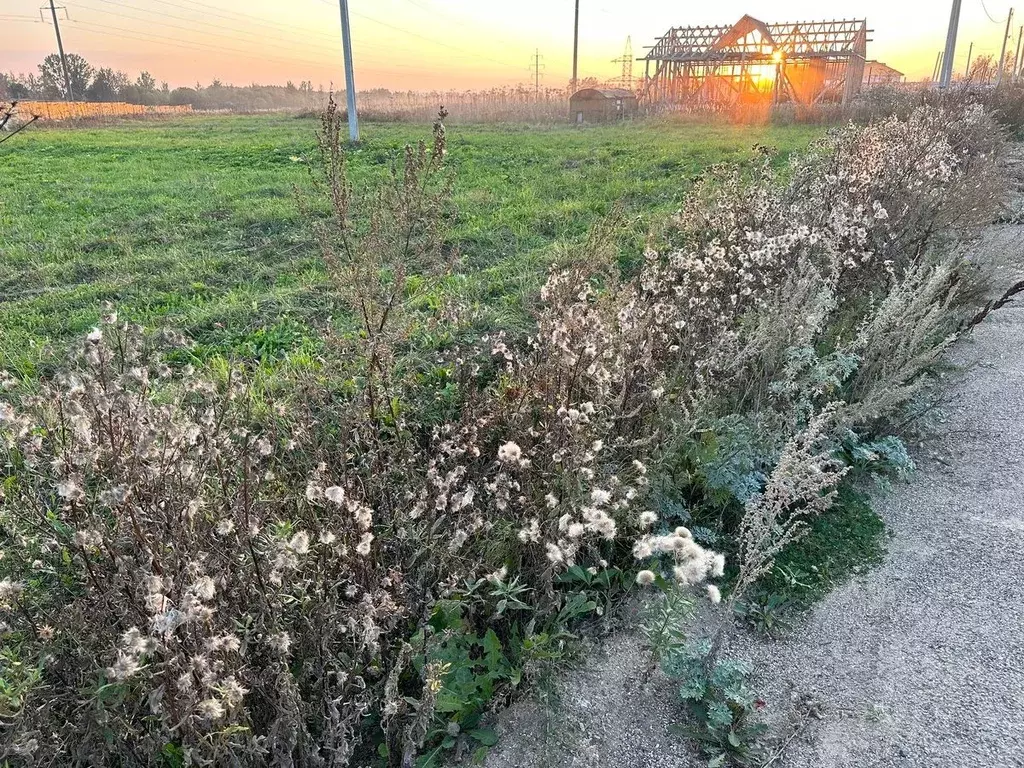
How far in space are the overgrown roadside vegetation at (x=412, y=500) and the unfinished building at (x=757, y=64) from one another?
31.3 m

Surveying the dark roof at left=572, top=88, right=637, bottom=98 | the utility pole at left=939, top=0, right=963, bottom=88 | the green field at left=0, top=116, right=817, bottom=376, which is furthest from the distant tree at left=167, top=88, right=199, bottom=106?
the utility pole at left=939, top=0, right=963, bottom=88

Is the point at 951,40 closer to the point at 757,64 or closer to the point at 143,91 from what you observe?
the point at 757,64

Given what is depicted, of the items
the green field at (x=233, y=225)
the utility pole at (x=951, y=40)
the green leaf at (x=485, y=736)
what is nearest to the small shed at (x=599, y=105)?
the utility pole at (x=951, y=40)

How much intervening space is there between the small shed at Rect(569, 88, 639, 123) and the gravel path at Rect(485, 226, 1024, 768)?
32166 millimetres

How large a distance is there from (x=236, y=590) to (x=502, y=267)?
5.32 m

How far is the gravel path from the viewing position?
218cm

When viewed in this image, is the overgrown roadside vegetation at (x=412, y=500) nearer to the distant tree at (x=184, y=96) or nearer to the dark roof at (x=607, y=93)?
the dark roof at (x=607, y=93)

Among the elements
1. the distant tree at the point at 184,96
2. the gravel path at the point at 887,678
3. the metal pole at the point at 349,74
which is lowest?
the gravel path at the point at 887,678

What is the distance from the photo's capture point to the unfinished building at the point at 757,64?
106ft

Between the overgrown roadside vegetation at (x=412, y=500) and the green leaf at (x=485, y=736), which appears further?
the green leaf at (x=485, y=736)

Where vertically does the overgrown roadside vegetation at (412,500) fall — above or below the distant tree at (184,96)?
below

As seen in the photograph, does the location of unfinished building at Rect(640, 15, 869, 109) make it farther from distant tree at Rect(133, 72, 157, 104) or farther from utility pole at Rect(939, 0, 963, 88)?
distant tree at Rect(133, 72, 157, 104)

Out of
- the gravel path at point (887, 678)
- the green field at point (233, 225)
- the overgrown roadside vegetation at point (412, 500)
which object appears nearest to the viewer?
the overgrown roadside vegetation at point (412, 500)

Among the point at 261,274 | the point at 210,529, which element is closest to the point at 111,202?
the point at 261,274
